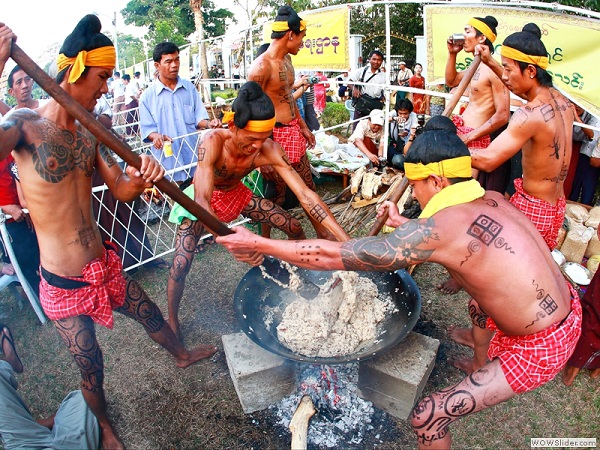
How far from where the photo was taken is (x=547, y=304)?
2066 mm

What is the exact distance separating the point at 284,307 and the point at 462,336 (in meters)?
1.68

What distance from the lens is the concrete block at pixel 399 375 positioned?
2.87 m

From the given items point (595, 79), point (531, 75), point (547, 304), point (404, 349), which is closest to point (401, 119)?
point (595, 79)

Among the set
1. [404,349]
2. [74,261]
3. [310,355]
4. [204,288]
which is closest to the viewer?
[74,261]

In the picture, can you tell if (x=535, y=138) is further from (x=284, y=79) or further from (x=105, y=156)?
(x=105, y=156)

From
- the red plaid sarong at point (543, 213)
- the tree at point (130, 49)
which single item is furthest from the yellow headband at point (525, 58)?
the tree at point (130, 49)

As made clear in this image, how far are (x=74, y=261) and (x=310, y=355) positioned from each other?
168 centimetres

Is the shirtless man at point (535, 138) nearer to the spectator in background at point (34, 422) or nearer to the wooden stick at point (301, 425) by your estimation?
the wooden stick at point (301, 425)

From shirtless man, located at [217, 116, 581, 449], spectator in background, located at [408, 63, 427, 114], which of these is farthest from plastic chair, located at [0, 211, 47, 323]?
spectator in background, located at [408, 63, 427, 114]

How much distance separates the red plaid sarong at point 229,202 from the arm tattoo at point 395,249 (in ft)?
6.41

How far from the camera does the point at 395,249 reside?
2020 mm

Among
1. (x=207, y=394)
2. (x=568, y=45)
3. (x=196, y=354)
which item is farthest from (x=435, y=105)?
(x=207, y=394)

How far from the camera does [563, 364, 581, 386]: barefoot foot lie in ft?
10.6

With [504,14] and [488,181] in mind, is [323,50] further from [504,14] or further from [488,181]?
[488,181]
